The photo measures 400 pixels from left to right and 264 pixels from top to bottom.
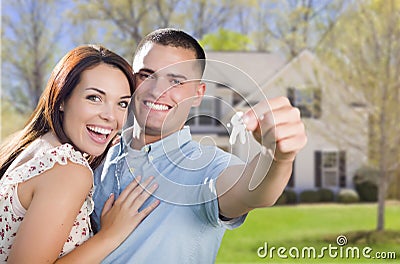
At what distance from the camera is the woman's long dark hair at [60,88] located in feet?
3.27

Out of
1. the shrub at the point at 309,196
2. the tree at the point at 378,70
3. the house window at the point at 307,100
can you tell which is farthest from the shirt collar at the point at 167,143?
the shrub at the point at 309,196

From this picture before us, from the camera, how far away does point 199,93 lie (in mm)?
917

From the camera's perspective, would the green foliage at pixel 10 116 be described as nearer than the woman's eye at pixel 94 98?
No

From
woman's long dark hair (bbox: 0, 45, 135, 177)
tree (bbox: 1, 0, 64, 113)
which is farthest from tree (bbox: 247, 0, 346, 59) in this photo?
woman's long dark hair (bbox: 0, 45, 135, 177)

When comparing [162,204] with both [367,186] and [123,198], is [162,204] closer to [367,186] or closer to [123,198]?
[123,198]

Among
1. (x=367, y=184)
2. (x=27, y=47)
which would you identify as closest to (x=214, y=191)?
(x=367, y=184)

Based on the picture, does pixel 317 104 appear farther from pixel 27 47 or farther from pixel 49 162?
pixel 49 162

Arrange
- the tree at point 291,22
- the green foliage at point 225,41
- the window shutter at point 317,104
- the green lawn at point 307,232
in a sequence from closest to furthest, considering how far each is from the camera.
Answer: the green lawn at point 307,232 → the window shutter at point 317,104 → the tree at point 291,22 → the green foliage at point 225,41

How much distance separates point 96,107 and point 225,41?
1081cm

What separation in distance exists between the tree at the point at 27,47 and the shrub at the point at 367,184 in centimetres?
527

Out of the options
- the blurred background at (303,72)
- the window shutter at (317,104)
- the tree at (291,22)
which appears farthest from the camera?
the tree at (291,22)

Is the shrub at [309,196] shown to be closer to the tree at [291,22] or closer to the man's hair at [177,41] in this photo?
the tree at [291,22]

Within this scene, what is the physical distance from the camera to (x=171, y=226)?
0.95 m

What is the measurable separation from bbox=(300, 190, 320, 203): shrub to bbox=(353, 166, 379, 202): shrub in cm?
65
